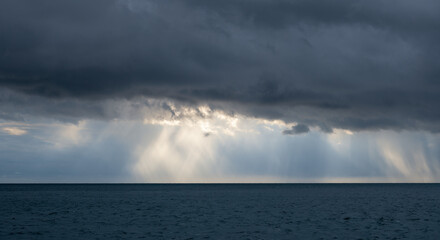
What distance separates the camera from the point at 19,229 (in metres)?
55.0

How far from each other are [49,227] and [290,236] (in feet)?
104

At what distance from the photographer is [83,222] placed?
6425 cm

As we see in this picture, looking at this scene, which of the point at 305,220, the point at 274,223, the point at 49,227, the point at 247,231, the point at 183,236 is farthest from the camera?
the point at 305,220

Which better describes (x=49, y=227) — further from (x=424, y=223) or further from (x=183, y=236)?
(x=424, y=223)

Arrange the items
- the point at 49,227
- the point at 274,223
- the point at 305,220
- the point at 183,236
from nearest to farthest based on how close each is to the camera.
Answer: the point at 183,236 → the point at 49,227 → the point at 274,223 → the point at 305,220

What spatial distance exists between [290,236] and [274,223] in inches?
508

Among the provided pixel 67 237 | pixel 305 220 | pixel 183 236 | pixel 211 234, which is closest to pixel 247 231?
pixel 211 234

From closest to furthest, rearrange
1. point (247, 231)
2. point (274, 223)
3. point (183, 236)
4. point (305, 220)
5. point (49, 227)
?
1. point (183, 236)
2. point (247, 231)
3. point (49, 227)
4. point (274, 223)
5. point (305, 220)

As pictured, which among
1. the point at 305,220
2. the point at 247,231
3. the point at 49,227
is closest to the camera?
the point at 247,231

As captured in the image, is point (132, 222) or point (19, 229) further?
point (132, 222)

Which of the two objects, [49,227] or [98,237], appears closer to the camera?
[98,237]

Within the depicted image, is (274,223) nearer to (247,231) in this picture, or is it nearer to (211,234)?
(247,231)

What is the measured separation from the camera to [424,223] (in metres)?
62.2

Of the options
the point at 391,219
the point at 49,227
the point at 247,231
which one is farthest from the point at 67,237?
the point at 391,219
